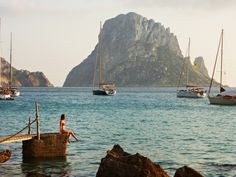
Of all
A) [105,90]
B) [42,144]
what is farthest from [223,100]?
[42,144]

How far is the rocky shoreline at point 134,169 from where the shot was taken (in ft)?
64.1

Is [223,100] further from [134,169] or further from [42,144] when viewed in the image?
[134,169]

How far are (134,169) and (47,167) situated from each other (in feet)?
29.8

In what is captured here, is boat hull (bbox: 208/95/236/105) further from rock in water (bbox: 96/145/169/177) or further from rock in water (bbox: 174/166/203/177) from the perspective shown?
rock in water (bbox: 174/166/203/177)

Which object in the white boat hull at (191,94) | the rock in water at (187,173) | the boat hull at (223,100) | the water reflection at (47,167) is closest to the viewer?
the rock in water at (187,173)

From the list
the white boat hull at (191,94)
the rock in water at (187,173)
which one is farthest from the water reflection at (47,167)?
the white boat hull at (191,94)

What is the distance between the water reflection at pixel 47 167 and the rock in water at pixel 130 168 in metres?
5.61

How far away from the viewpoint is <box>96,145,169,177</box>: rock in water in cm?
1964

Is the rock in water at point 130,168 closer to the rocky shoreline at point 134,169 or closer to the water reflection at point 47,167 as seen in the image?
the rocky shoreline at point 134,169

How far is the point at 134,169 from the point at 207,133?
30761 mm

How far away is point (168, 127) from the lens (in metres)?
56.1

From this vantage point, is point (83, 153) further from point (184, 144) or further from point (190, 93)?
point (190, 93)

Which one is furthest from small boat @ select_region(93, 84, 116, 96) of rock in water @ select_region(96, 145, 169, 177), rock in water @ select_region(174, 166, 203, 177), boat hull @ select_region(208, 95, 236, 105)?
rock in water @ select_region(174, 166, 203, 177)

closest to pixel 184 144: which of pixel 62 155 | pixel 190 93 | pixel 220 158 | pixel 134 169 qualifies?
pixel 220 158
